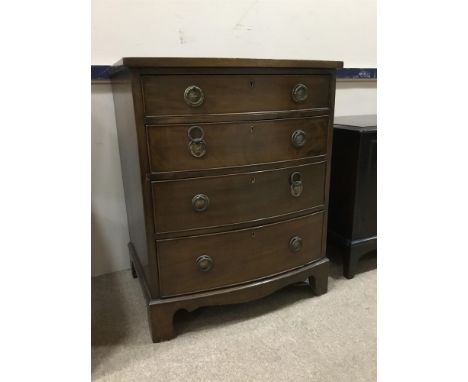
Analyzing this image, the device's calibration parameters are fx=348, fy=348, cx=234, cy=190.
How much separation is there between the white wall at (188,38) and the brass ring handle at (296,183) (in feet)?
2.27

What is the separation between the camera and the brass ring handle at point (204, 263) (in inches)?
44.5

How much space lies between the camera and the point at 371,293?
1412 mm

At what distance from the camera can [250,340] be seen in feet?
3.83

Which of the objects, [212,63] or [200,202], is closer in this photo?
[212,63]

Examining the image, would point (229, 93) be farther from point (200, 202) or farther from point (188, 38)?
point (188, 38)

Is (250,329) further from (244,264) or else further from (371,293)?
(371,293)

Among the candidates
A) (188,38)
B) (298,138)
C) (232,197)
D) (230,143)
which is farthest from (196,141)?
(188,38)

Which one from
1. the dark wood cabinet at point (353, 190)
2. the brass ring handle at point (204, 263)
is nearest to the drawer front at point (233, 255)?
the brass ring handle at point (204, 263)

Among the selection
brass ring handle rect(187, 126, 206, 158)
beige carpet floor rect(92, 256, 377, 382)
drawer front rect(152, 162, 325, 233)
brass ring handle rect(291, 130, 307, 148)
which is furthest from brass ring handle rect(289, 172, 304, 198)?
beige carpet floor rect(92, 256, 377, 382)

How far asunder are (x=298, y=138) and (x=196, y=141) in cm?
36
